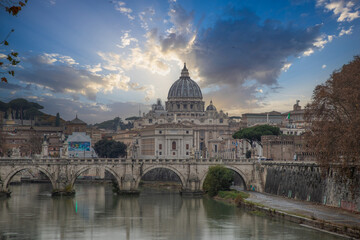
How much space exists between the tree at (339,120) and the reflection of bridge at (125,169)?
1990cm

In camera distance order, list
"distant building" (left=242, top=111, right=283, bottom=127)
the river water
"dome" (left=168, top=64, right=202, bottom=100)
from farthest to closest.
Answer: "dome" (left=168, top=64, right=202, bottom=100)
"distant building" (left=242, top=111, right=283, bottom=127)
the river water

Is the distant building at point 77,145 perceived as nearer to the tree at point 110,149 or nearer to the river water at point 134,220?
the tree at point 110,149

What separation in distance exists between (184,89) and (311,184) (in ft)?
348

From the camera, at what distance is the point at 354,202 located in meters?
34.0

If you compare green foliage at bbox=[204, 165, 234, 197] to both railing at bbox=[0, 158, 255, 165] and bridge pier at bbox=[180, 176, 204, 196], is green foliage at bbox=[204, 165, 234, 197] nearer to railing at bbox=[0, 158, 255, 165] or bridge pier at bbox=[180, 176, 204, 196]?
bridge pier at bbox=[180, 176, 204, 196]

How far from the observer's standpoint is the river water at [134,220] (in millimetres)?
31031

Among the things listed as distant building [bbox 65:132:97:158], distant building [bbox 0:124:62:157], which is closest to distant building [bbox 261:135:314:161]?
distant building [bbox 65:132:97:158]

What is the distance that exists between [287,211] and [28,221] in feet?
57.3

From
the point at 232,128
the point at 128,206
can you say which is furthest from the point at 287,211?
the point at 232,128

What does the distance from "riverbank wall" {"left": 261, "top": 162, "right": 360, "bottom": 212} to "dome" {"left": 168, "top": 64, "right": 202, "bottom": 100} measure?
9227 cm

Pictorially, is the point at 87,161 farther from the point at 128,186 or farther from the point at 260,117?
the point at 260,117

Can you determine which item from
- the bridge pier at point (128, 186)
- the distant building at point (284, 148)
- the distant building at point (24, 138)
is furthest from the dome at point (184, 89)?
the bridge pier at point (128, 186)

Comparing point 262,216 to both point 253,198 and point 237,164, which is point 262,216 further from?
point 237,164

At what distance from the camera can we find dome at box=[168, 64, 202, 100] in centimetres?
14500
